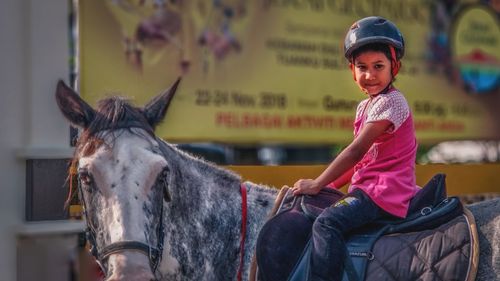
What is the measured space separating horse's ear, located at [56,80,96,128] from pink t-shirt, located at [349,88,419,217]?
3.89ft

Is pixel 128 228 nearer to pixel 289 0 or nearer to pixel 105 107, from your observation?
pixel 105 107

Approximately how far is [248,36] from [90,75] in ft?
5.85

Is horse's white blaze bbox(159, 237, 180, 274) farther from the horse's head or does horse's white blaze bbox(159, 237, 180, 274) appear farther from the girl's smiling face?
the girl's smiling face

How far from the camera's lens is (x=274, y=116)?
7.25m

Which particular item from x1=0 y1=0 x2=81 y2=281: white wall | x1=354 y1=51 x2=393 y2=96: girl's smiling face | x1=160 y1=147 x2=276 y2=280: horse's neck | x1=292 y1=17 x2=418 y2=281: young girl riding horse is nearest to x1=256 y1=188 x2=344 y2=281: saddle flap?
x1=292 y1=17 x2=418 y2=281: young girl riding horse

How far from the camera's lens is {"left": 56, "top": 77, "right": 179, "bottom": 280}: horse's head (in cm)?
294

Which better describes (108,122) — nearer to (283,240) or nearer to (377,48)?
(283,240)

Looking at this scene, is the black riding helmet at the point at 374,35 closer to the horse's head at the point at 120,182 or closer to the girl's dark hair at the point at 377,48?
the girl's dark hair at the point at 377,48

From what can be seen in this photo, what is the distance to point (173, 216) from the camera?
3.28 metres

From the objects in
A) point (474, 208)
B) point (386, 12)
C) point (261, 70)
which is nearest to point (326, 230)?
point (474, 208)

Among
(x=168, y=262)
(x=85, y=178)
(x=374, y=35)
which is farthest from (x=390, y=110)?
(x=85, y=178)

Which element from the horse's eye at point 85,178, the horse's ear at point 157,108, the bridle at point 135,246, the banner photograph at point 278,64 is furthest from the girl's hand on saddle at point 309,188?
the banner photograph at point 278,64

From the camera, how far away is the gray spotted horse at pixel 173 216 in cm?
301

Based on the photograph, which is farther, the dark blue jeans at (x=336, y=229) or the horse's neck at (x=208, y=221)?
the horse's neck at (x=208, y=221)
